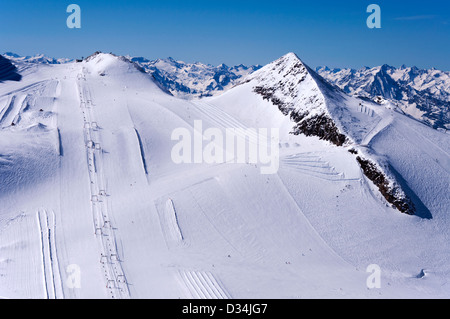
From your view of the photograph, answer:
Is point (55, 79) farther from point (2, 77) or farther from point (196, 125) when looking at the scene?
point (196, 125)

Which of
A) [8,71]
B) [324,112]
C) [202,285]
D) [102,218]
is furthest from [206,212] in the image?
[8,71]

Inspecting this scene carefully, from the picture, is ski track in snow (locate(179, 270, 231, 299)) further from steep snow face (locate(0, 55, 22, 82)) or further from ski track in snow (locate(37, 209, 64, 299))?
steep snow face (locate(0, 55, 22, 82))

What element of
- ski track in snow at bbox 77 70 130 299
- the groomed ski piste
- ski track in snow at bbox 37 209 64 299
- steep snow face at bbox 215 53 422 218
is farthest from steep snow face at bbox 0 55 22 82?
steep snow face at bbox 215 53 422 218

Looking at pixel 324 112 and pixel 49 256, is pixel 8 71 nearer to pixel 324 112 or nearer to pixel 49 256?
pixel 49 256

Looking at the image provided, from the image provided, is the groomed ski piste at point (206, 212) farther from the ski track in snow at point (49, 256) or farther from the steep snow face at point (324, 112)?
the steep snow face at point (324, 112)

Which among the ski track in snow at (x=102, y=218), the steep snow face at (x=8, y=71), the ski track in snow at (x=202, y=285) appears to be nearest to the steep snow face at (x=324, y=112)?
the ski track in snow at (x=202, y=285)
